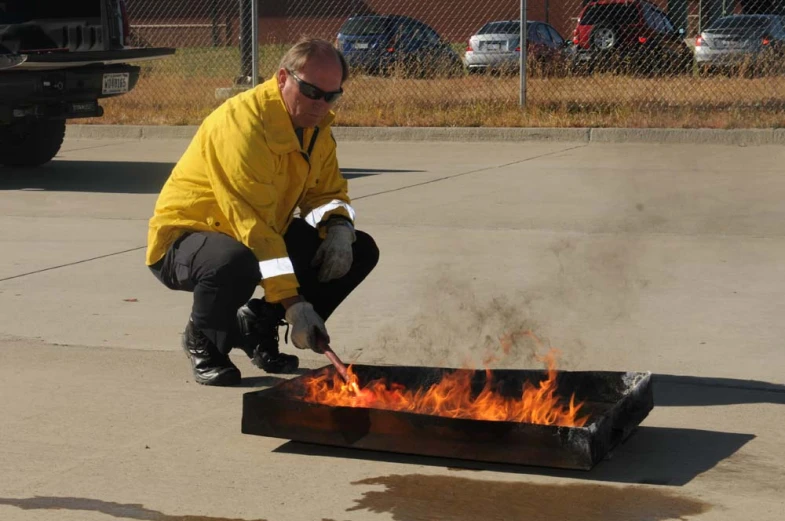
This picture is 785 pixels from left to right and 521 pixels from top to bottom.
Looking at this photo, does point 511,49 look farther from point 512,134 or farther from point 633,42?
point 512,134

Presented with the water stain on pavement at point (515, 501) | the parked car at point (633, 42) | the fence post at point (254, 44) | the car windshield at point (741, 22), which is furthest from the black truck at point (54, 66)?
the car windshield at point (741, 22)

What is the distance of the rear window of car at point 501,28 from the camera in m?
22.8

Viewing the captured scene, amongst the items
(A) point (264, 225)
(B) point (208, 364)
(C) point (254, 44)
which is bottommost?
(C) point (254, 44)

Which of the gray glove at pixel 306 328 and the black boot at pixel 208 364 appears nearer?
the gray glove at pixel 306 328

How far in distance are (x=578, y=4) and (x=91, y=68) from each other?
75.6 feet

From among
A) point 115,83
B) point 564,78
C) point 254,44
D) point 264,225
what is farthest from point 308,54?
point 564,78

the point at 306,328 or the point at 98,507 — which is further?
the point at 306,328

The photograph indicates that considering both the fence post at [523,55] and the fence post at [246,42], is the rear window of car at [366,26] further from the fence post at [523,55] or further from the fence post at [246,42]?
the fence post at [523,55]

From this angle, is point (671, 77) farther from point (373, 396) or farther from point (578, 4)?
point (578, 4)

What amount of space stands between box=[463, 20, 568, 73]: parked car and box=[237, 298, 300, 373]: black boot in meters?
11.6

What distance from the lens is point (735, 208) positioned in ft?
29.5

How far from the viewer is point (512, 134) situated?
13.8 metres

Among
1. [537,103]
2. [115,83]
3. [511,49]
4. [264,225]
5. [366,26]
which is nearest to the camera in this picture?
[264,225]

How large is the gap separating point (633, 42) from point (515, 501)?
45.9 ft
